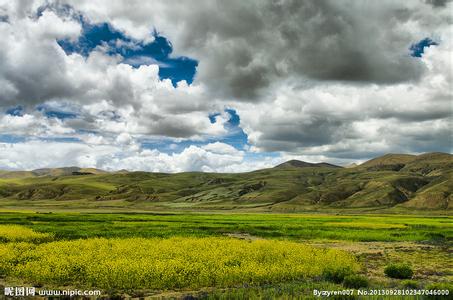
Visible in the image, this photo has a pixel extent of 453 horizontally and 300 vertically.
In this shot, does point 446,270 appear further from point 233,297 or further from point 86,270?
point 86,270

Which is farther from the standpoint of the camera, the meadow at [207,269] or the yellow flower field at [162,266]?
the yellow flower field at [162,266]

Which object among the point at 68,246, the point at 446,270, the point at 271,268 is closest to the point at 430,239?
the point at 446,270

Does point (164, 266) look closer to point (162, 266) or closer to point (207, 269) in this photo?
point (162, 266)

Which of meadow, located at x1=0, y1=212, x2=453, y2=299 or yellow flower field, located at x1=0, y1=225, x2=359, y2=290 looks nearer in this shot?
meadow, located at x1=0, y1=212, x2=453, y2=299

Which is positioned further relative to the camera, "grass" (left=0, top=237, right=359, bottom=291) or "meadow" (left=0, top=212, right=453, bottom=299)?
"grass" (left=0, top=237, right=359, bottom=291)

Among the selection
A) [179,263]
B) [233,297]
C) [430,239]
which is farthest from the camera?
[430,239]

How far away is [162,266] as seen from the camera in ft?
80.0

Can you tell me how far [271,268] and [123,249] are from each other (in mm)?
13816

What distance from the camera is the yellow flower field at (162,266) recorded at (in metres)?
22.7

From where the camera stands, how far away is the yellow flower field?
22672mm

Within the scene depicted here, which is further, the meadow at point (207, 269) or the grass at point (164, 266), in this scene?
the grass at point (164, 266)

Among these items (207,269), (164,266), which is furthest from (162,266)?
(207,269)

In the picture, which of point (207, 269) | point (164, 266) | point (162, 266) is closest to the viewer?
point (162, 266)

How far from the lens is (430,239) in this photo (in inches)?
2109
